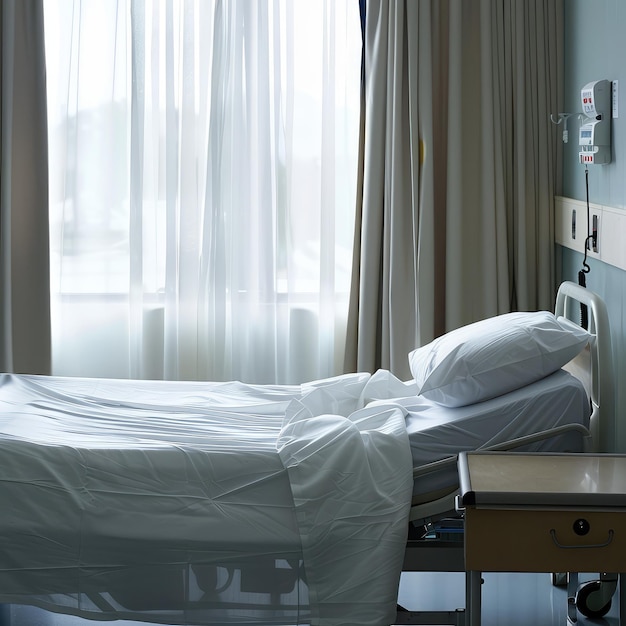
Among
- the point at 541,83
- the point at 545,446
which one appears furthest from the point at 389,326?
the point at 545,446

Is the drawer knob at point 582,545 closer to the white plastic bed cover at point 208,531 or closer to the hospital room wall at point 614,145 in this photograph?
the white plastic bed cover at point 208,531

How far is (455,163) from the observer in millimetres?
3902

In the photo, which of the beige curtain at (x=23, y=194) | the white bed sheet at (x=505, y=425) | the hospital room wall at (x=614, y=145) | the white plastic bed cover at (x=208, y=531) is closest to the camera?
the white plastic bed cover at (x=208, y=531)

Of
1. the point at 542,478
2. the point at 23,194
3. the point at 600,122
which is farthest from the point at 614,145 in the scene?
the point at 23,194

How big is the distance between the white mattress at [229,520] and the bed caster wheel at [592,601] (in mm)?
599

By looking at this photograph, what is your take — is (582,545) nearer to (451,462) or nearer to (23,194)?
(451,462)

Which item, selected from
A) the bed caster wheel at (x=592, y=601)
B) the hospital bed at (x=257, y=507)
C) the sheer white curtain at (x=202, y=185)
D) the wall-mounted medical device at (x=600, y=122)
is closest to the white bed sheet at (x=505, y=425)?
the hospital bed at (x=257, y=507)

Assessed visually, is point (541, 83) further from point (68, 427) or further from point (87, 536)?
point (87, 536)

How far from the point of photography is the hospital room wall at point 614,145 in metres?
2.80

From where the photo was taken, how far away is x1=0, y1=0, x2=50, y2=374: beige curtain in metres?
3.98

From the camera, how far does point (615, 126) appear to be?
2879mm

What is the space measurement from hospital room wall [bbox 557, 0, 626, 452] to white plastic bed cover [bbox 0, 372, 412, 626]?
3.26 feet

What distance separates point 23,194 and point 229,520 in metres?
2.46

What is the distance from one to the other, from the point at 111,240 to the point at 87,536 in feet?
7.54
